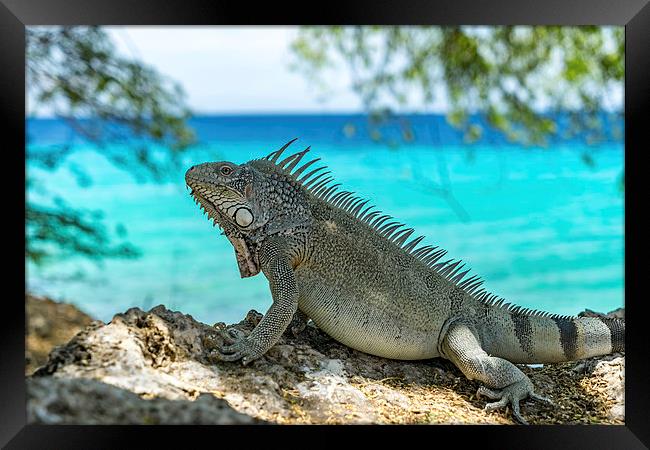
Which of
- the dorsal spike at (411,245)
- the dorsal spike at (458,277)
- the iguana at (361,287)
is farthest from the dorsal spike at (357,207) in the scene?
the dorsal spike at (458,277)

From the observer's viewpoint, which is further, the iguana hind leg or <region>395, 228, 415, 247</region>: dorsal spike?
<region>395, 228, 415, 247</region>: dorsal spike

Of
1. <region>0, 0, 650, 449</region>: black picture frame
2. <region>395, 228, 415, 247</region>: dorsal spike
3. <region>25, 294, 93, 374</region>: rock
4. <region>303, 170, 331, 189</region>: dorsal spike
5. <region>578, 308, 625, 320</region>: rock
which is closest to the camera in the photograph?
<region>0, 0, 650, 449</region>: black picture frame

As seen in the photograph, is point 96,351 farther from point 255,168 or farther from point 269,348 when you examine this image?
point 255,168

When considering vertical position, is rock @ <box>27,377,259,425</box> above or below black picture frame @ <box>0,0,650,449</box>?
below

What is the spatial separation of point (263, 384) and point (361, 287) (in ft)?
3.59

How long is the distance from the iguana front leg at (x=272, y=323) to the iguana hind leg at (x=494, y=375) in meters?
1.38

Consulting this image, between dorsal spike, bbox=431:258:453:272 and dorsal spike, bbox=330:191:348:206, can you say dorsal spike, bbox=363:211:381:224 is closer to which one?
dorsal spike, bbox=330:191:348:206

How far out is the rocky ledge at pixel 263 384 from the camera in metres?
4.60

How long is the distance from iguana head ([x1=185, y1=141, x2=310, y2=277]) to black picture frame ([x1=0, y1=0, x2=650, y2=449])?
3.73 feet

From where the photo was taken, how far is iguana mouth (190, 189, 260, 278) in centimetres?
562

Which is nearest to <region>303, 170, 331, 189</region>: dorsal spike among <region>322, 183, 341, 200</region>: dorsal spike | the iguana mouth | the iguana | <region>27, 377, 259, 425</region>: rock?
the iguana

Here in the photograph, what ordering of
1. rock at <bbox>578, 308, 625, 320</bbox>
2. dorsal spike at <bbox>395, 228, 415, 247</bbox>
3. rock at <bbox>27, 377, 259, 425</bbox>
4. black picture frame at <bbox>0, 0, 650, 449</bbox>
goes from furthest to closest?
rock at <bbox>578, 308, 625, 320</bbox>
dorsal spike at <bbox>395, 228, 415, 247</bbox>
black picture frame at <bbox>0, 0, 650, 449</bbox>
rock at <bbox>27, 377, 259, 425</bbox>
